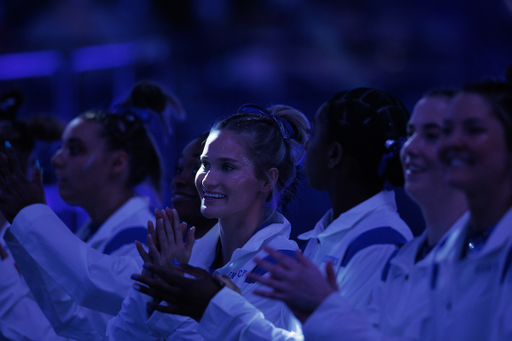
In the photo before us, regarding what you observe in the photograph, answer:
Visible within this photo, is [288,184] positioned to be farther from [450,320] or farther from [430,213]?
[450,320]

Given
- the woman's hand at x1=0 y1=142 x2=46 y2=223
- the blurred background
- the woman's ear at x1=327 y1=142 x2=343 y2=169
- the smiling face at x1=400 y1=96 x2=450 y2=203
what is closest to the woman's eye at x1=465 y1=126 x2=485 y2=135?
the smiling face at x1=400 y1=96 x2=450 y2=203

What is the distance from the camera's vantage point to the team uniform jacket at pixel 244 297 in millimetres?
1510

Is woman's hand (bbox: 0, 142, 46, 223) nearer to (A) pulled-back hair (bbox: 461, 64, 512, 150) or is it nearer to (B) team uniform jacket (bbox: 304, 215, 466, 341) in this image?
(B) team uniform jacket (bbox: 304, 215, 466, 341)

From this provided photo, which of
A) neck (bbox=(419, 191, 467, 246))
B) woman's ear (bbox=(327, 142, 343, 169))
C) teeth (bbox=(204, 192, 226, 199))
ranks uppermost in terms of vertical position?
woman's ear (bbox=(327, 142, 343, 169))

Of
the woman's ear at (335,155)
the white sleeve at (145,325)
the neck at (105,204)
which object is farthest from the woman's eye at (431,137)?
the neck at (105,204)

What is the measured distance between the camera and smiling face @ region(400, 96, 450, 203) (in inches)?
41.5

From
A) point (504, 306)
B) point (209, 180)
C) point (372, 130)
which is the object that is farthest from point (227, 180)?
point (504, 306)

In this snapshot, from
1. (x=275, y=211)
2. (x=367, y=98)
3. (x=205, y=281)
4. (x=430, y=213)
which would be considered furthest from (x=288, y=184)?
(x=430, y=213)

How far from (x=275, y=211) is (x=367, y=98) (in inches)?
17.8

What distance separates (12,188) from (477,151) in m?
1.42

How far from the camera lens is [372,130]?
4.87ft

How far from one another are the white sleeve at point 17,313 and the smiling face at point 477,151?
179 centimetres

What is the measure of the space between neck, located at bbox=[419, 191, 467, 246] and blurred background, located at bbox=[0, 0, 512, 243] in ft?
11.6

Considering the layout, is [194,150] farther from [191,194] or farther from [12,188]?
[12,188]
